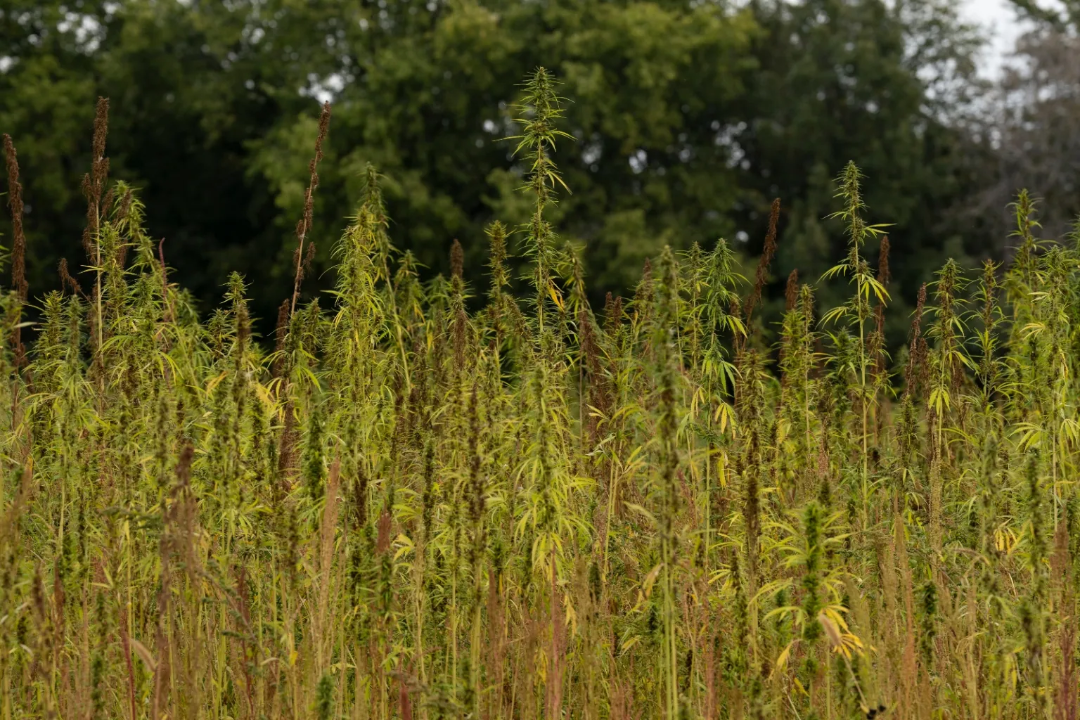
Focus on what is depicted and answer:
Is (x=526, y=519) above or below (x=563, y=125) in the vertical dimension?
below

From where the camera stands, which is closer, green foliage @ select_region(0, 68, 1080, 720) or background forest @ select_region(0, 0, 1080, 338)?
green foliage @ select_region(0, 68, 1080, 720)

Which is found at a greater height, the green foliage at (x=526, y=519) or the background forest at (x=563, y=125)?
the background forest at (x=563, y=125)

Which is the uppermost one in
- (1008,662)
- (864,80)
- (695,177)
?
(864,80)

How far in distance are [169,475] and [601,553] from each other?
123cm

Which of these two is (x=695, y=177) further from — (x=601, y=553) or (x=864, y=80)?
(x=601, y=553)

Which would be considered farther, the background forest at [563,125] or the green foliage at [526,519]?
the background forest at [563,125]

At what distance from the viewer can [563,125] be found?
24.3 meters

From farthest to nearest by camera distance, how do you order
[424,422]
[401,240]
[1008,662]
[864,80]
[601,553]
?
[864,80] → [401,240] → [424,422] → [601,553] → [1008,662]

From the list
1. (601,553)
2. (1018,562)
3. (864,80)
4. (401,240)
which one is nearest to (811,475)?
(1018,562)

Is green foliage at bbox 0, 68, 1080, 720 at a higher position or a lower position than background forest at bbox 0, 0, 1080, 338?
lower

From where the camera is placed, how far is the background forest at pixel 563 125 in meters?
23.9

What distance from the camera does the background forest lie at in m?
23.9

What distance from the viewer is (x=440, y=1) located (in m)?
27.2

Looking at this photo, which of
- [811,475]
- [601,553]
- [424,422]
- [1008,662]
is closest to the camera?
[1008,662]
